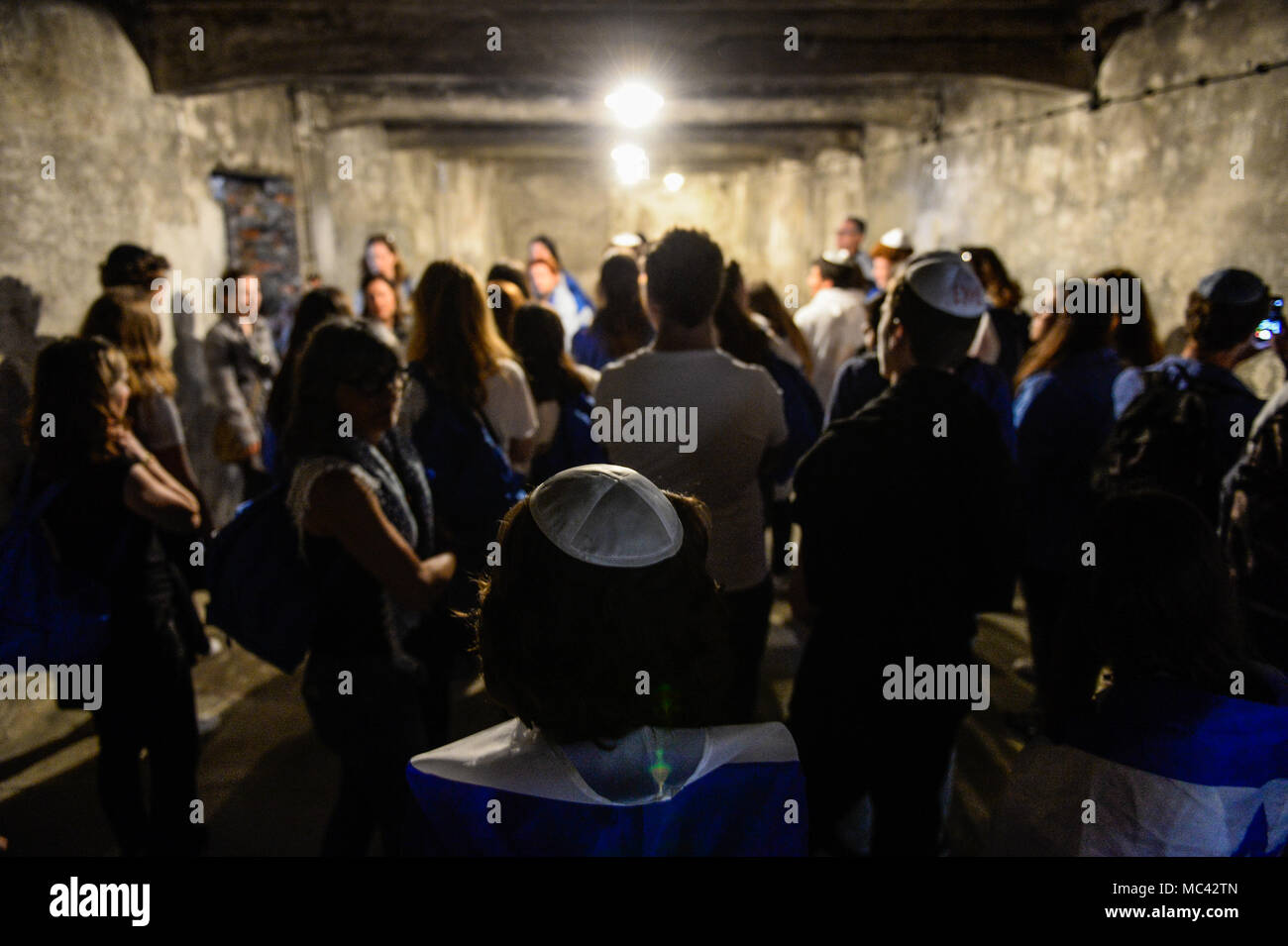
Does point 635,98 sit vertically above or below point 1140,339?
above

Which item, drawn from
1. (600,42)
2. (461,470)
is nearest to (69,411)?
(461,470)

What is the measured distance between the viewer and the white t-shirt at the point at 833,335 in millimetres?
5031

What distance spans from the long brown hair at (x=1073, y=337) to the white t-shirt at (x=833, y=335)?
1774 mm

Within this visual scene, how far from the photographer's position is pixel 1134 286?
143 inches

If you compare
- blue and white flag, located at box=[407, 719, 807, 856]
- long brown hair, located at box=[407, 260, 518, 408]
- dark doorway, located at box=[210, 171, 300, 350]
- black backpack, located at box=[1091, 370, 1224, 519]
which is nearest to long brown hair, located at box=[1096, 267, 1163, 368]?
black backpack, located at box=[1091, 370, 1224, 519]

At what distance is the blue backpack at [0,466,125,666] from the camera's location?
222cm

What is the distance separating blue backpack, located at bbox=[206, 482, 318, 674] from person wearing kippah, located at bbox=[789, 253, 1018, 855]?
1247mm

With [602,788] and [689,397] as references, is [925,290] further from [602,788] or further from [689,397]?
[602,788]

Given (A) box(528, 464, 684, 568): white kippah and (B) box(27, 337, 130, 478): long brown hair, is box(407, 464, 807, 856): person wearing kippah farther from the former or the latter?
(B) box(27, 337, 130, 478): long brown hair

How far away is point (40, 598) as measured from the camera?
2248 mm

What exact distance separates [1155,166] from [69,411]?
20.3ft

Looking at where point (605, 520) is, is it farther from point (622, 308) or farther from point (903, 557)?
point (622, 308)

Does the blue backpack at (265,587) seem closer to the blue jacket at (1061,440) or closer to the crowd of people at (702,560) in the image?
the crowd of people at (702,560)
